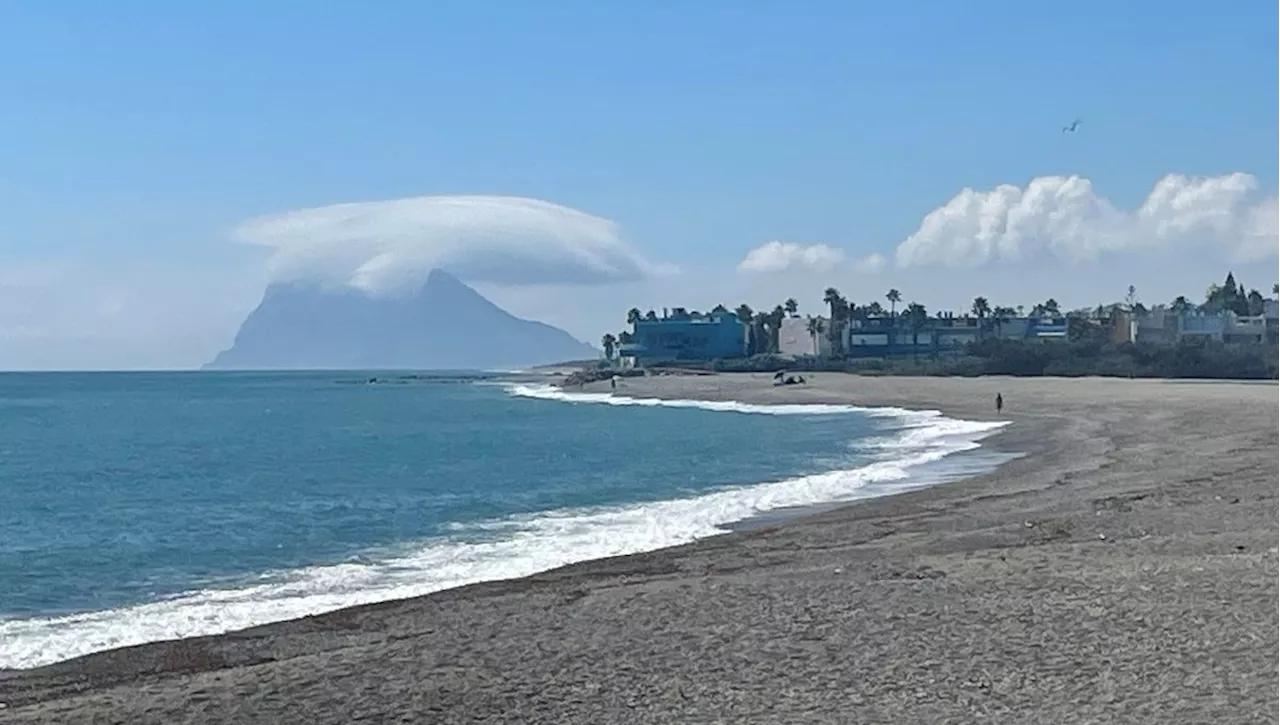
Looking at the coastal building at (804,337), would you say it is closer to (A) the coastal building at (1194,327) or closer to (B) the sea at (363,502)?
(A) the coastal building at (1194,327)

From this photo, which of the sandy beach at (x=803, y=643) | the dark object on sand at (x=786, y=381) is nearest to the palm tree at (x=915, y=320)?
the dark object on sand at (x=786, y=381)

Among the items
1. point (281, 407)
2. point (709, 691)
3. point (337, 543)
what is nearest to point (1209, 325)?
point (281, 407)

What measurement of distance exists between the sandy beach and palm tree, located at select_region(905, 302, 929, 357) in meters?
145

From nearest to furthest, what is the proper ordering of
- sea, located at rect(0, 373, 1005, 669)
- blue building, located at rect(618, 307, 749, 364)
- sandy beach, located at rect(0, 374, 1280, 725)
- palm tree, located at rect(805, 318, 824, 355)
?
sandy beach, located at rect(0, 374, 1280, 725)
sea, located at rect(0, 373, 1005, 669)
blue building, located at rect(618, 307, 749, 364)
palm tree, located at rect(805, 318, 824, 355)

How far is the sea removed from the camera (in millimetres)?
17891

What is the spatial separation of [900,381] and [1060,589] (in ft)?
314

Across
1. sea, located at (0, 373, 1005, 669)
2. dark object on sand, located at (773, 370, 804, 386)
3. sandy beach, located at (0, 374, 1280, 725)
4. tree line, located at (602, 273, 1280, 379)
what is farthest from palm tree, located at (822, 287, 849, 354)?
sandy beach, located at (0, 374, 1280, 725)

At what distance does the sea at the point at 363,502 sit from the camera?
17.9 m

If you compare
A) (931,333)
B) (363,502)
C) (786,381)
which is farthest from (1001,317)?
(363,502)

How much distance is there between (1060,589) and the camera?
13.4 m

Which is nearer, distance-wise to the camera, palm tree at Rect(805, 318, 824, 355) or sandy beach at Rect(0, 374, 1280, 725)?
sandy beach at Rect(0, 374, 1280, 725)

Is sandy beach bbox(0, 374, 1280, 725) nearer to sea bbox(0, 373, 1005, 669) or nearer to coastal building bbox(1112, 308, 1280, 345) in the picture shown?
sea bbox(0, 373, 1005, 669)

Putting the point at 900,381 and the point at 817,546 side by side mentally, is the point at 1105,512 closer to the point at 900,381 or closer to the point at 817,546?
the point at 817,546

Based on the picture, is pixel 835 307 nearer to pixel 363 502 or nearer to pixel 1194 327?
pixel 1194 327
